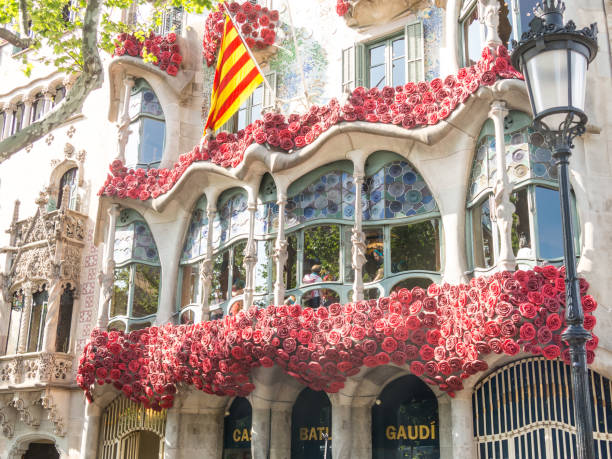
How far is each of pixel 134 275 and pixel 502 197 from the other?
9.80 meters

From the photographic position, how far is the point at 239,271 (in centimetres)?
1570

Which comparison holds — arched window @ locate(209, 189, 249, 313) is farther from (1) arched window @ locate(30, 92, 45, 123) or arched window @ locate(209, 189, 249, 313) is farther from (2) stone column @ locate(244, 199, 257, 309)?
(1) arched window @ locate(30, 92, 45, 123)

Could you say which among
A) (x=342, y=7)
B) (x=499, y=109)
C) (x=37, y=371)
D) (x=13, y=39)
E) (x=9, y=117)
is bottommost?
(x=37, y=371)

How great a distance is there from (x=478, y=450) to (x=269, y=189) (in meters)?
6.87

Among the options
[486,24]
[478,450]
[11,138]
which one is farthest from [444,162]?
[11,138]

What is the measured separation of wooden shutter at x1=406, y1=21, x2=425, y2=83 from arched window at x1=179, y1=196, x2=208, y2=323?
570 cm

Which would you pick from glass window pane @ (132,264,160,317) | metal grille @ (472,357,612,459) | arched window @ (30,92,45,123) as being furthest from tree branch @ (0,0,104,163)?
arched window @ (30,92,45,123)

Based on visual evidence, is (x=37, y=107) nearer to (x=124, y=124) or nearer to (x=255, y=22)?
(x=124, y=124)

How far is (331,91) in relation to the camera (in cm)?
1605

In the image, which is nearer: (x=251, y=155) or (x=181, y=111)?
(x=251, y=155)

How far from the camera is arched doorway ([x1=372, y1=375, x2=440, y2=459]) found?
531 inches

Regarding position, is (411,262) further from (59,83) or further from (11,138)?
(59,83)

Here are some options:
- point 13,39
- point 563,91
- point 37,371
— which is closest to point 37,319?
point 37,371

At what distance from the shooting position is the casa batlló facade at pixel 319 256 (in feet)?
37.8
